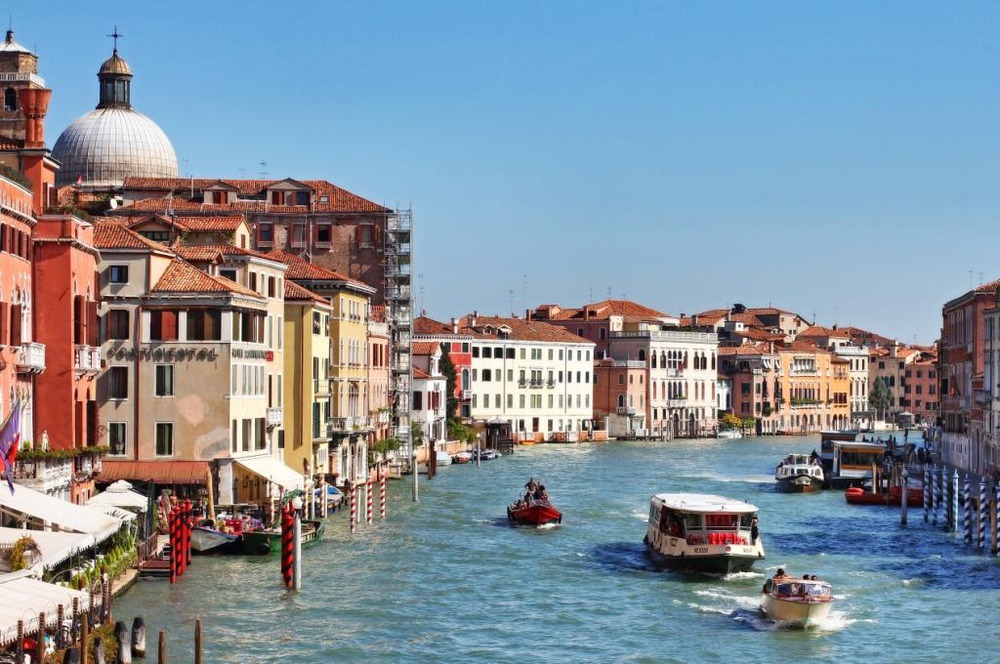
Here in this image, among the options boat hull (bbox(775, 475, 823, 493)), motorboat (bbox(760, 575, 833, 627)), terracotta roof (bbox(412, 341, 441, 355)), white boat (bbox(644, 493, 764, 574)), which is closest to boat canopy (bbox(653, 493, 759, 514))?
white boat (bbox(644, 493, 764, 574))

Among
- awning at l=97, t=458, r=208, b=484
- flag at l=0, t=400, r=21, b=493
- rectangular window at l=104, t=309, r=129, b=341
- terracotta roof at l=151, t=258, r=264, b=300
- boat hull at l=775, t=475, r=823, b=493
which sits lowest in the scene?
boat hull at l=775, t=475, r=823, b=493

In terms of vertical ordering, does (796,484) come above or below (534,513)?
below

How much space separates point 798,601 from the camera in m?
28.9

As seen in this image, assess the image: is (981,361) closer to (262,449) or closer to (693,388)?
(262,449)

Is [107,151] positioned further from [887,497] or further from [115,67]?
[887,497]

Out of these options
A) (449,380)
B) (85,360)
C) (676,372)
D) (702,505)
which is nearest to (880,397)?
(676,372)

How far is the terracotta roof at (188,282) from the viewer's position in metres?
39.5

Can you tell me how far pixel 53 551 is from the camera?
24.8m

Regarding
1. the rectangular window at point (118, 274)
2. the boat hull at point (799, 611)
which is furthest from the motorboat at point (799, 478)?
the boat hull at point (799, 611)

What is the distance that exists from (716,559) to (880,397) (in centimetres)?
11739

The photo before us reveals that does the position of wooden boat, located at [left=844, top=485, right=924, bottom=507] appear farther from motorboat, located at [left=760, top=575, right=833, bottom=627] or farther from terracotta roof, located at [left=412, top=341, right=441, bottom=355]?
terracotta roof, located at [left=412, top=341, right=441, bottom=355]

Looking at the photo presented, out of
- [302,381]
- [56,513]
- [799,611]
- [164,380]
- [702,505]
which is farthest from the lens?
[302,381]

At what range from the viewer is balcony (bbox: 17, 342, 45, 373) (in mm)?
31422

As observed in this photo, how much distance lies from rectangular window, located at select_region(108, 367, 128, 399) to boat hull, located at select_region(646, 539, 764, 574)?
12.4 meters
